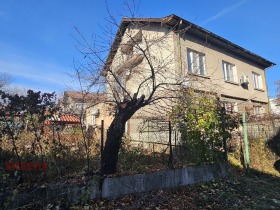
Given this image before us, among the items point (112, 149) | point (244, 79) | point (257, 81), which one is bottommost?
point (112, 149)

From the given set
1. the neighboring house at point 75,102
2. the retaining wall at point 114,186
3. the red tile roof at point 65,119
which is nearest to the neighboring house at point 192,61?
the neighboring house at point 75,102

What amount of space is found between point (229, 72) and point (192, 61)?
196 inches

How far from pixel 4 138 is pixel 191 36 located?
10.9 m

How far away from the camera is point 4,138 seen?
16.6ft

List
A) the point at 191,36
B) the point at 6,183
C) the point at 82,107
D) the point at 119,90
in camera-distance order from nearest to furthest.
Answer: the point at 6,183, the point at 82,107, the point at 119,90, the point at 191,36

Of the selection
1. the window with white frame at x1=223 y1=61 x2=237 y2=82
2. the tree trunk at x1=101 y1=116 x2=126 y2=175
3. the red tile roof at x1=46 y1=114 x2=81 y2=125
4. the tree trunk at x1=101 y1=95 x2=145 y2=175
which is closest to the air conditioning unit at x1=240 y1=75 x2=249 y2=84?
the window with white frame at x1=223 y1=61 x2=237 y2=82

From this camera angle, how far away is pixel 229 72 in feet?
52.9

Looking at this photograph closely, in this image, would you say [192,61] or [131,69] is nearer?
[131,69]

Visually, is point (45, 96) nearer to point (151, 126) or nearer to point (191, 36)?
point (151, 126)

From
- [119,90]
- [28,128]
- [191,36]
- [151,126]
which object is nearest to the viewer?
[28,128]

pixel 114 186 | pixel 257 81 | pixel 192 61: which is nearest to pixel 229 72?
pixel 257 81

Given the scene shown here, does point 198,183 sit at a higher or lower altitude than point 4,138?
lower

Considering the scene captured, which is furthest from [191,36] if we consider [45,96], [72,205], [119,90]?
[72,205]

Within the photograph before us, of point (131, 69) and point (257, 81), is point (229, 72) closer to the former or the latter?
point (257, 81)
